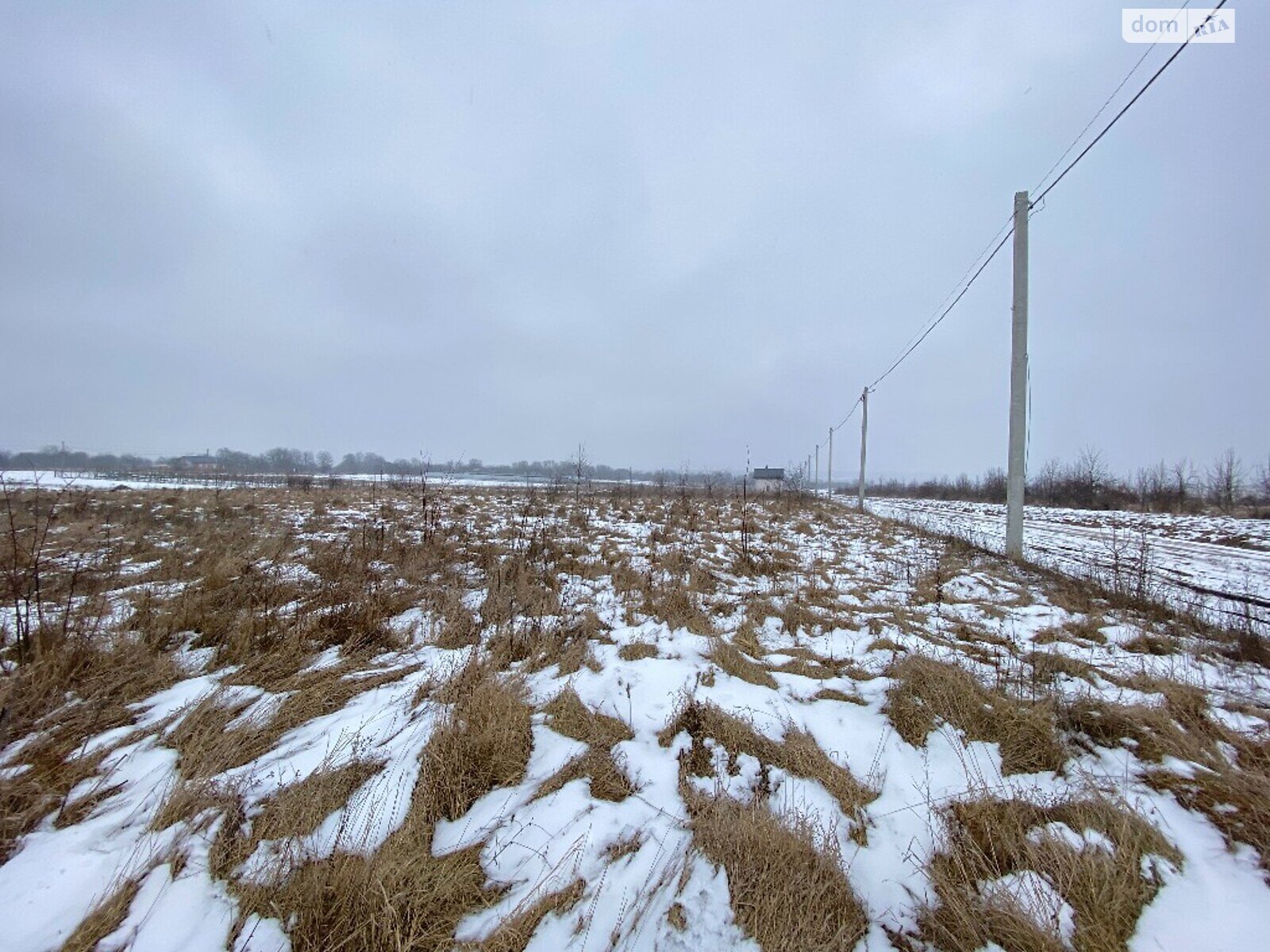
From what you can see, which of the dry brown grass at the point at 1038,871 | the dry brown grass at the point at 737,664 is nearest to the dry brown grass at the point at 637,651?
the dry brown grass at the point at 737,664

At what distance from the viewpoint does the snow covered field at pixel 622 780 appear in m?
1.83

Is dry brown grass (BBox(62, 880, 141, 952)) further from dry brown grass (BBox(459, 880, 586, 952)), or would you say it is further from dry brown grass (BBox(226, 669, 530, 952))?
dry brown grass (BBox(459, 880, 586, 952))

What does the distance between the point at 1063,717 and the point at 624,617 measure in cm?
357

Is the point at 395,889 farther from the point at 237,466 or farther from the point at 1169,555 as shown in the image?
the point at 237,466

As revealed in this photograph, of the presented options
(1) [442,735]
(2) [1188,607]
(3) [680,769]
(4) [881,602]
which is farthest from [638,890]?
(2) [1188,607]

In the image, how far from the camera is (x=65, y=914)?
1.79 meters

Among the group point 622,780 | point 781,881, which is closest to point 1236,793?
point 781,881

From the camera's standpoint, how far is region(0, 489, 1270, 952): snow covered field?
1.83 meters

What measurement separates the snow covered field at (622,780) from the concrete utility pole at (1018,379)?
12.7ft

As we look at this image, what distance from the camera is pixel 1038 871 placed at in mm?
1964

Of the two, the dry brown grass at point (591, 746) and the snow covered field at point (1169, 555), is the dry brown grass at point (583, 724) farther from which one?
the snow covered field at point (1169, 555)

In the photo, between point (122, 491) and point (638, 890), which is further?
point (122, 491)

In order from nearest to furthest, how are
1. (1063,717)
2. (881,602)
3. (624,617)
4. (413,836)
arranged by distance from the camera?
(413,836) → (1063,717) → (624,617) → (881,602)

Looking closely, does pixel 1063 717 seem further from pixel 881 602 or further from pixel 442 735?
pixel 442 735
